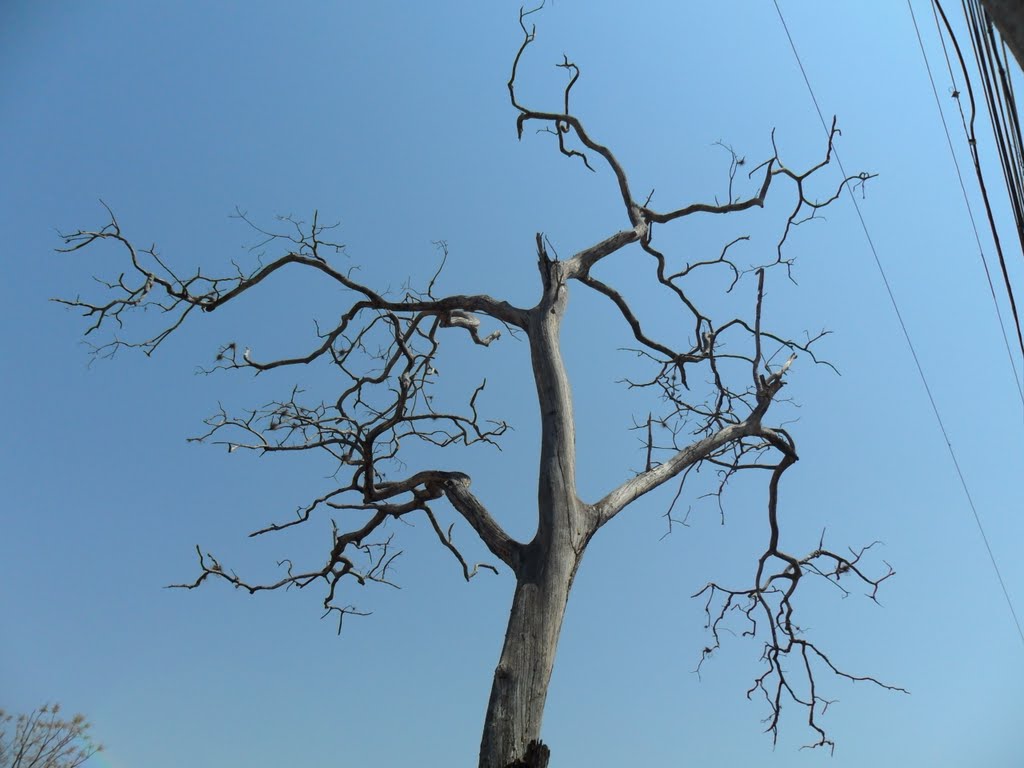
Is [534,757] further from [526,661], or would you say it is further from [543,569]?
[543,569]

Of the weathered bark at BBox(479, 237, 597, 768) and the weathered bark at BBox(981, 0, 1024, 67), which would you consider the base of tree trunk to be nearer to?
the weathered bark at BBox(479, 237, 597, 768)

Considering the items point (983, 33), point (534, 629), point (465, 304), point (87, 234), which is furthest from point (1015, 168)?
point (87, 234)

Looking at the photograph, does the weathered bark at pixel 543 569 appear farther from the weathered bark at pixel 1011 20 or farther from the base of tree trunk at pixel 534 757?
the weathered bark at pixel 1011 20

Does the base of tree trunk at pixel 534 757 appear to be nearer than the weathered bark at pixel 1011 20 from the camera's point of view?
No

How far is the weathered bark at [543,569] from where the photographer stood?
2.85 m

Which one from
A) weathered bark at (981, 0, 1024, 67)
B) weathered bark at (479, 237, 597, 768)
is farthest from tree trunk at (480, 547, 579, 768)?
weathered bark at (981, 0, 1024, 67)

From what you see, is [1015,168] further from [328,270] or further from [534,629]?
[328,270]

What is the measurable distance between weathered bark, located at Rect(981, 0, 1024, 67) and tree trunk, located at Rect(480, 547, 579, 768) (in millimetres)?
2555

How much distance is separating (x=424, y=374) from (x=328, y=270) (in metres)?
1.11

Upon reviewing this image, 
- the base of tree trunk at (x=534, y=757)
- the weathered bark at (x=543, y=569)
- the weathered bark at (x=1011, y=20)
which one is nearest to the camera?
the weathered bark at (x=1011, y=20)

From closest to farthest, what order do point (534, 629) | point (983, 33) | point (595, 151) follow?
point (983, 33)
point (534, 629)
point (595, 151)

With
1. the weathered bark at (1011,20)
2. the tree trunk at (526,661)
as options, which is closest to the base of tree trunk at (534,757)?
the tree trunk at (526,661)

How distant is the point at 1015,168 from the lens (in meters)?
1.49

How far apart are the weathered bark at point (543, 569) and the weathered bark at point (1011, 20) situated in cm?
256
